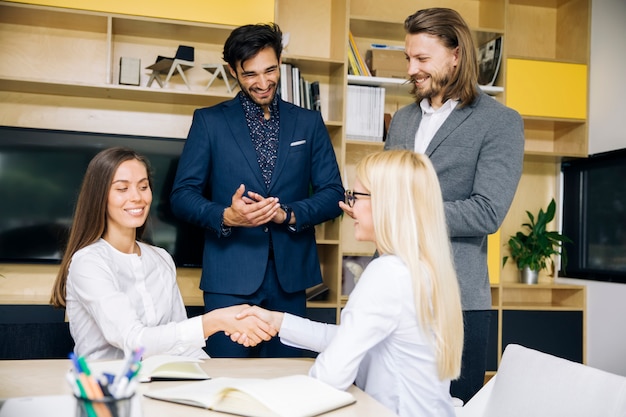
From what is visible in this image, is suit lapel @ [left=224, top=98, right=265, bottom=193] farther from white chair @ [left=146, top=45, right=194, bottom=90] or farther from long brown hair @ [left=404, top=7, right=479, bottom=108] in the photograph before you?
white chair @ [left=146, top=45, right=194, bottom=90]

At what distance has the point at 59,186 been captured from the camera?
139 inches

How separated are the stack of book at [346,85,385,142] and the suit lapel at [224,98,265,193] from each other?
1.42 metres

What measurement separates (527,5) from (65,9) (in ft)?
9.47

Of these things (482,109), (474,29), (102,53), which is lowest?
(482,109)

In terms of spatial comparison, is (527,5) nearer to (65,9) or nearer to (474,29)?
(474,29)

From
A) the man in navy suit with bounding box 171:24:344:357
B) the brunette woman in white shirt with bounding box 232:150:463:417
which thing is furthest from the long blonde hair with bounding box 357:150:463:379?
the man in navy suit with bounding box 171:24:344:357

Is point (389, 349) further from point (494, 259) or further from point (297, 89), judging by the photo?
point (494, 259)

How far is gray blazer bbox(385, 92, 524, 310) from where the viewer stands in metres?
2.01

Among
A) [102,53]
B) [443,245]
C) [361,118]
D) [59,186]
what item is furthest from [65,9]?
[443,245]

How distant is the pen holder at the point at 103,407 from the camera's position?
828 mm

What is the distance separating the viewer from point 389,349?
1.46 metres

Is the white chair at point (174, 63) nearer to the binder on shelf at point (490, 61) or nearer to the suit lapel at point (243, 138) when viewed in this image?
the suit lapel at point (243, 138)

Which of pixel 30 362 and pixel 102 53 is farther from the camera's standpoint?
pixel 102 53

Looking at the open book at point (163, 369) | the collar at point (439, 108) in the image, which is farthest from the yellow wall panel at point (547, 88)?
the open book at point (163, 369)
